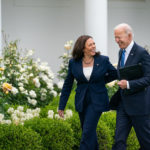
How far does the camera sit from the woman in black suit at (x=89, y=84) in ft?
16.9

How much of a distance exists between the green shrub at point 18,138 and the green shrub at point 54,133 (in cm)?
21

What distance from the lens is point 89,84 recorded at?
518 cm

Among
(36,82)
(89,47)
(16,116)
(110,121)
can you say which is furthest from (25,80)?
(89,47)

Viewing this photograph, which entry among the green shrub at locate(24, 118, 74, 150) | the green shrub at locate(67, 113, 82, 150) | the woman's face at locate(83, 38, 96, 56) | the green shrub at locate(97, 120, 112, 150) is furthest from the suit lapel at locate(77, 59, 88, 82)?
the green shrub at locate(97, 120, 112, 150)

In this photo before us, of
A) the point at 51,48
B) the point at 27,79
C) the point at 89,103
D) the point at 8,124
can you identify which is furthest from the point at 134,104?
the point at 51,48

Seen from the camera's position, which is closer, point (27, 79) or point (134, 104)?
point (134, 104)

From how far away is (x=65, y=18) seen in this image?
1077 centimetres

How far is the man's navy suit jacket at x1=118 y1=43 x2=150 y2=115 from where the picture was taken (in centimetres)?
457

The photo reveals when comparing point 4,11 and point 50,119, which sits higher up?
point 4,11

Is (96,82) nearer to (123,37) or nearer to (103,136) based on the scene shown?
(123,37)

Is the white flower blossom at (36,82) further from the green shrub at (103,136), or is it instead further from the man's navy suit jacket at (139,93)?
the man's navy suit jacket at (139,93)

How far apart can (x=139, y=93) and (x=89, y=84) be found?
2.37ft

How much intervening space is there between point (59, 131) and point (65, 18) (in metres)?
5.65

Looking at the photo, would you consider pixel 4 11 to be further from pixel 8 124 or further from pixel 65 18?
pixel 8 124
